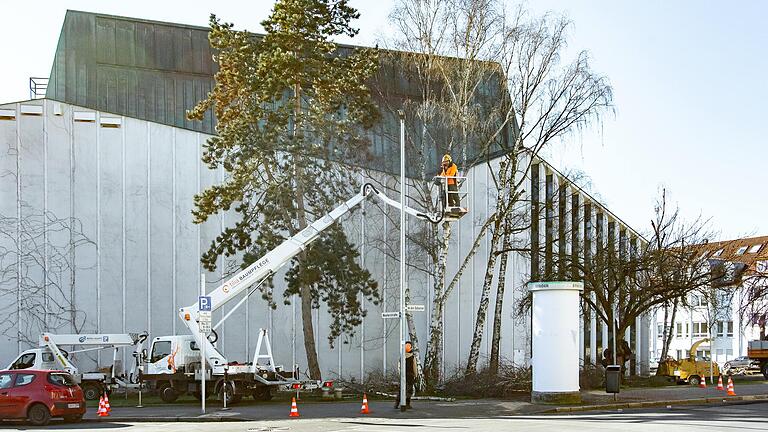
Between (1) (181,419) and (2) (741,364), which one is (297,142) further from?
(2) (741,364)

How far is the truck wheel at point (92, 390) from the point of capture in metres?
37.0

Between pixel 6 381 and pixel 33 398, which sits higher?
pixel 6 381

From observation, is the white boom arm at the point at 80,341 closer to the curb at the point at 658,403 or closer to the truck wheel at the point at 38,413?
the truck wheel at the point at 38,413

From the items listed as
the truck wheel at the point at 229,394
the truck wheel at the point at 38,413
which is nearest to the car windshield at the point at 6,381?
the truck wheel at the point at 38,413

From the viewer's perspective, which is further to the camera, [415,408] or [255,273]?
[255,273]

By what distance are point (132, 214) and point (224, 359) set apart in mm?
12805

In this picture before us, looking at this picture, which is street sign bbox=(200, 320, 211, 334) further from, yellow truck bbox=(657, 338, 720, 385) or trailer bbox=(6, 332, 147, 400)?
yellow truck bbox=(657, 338, 720, 385)

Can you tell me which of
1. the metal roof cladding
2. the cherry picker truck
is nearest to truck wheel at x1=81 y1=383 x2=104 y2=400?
the cherry picker truck

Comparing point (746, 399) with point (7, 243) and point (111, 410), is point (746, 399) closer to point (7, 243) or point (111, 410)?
point (111, 410)

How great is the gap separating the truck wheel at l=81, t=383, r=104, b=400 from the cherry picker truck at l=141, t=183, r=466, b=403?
169 inches

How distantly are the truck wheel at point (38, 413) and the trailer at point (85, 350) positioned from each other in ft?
37.5

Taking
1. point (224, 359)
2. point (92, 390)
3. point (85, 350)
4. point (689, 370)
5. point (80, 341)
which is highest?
point (80, 341)

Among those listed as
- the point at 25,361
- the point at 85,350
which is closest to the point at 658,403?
the point at 85,350

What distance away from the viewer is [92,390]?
3716 centimetres
